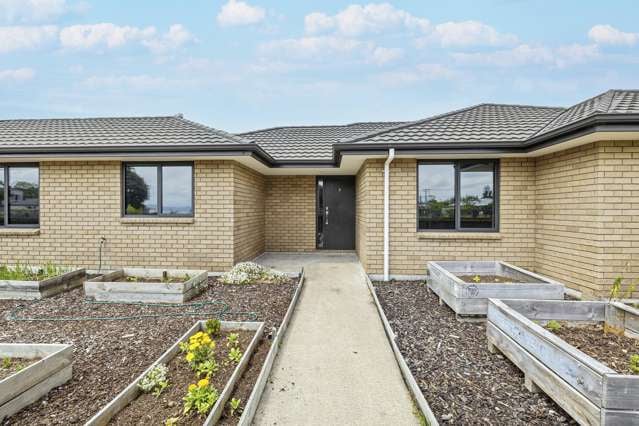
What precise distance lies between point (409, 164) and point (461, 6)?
7.53 metres

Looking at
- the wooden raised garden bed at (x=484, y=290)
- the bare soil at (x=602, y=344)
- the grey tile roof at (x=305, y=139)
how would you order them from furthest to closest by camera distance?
1. the grey tile roof at (x=305, y=139)
2. the wooden raised garden bed at (x=484, y=290)
3. the bare soil at (x=602, y=344)

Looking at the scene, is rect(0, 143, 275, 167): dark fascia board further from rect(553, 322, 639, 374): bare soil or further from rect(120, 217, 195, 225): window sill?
rect(553, 322, 639, 374): bare soil

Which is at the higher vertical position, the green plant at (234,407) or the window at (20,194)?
the window at (20,194)

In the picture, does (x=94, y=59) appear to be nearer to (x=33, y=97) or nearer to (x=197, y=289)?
(x=33, y=97)

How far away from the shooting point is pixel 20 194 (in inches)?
285

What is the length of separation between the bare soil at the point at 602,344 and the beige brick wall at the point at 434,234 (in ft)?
9.86

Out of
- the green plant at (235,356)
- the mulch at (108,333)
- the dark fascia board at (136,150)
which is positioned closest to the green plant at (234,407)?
the mulch at (108,333)

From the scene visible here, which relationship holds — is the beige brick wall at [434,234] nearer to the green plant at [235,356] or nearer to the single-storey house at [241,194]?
the single-storey house at [241,194]

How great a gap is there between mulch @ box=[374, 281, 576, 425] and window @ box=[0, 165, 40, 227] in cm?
845

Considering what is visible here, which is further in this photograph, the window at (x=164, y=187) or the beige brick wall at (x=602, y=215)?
the window at (x=164, y=187)

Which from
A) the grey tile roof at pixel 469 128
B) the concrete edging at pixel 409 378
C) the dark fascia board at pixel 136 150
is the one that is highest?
the grey tile roof at pixel 469 128

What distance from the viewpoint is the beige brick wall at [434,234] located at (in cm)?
649

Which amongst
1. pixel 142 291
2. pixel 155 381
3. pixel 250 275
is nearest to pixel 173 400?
pixel 155 381

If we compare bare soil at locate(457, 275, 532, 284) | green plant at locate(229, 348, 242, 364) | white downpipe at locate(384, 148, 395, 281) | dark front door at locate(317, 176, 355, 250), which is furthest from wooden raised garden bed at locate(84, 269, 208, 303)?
dark front door at locate(317, 176, 355, 250)
